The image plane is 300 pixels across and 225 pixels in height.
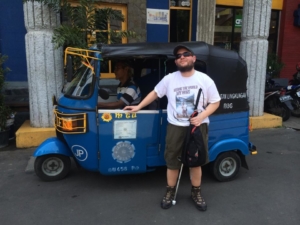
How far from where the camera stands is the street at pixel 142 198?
10.6ft

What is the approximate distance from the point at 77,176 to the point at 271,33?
9471 millimetres

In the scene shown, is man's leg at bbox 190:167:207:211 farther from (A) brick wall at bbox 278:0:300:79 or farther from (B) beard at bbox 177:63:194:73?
(A) brick wall at bbox 278:0:300:79

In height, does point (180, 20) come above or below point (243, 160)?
above

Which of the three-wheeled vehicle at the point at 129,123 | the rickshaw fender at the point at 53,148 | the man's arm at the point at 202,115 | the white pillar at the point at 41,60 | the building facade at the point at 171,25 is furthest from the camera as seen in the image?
the building facade at the point at 171,25

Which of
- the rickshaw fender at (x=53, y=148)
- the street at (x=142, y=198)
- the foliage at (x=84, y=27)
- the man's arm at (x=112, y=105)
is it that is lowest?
the street at (x=142, y=198)

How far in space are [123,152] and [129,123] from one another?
37 cm

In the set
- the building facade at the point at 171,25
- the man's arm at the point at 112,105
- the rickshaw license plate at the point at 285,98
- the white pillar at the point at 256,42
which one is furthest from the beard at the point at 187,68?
the rickshaw license plate at the point at 285,98

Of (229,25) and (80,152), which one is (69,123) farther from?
(229,25)

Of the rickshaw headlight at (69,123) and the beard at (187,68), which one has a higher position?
the beard at (187,68)

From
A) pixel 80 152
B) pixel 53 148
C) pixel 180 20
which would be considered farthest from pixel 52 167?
pixel 180 20

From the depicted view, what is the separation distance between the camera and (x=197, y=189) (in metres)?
3.48

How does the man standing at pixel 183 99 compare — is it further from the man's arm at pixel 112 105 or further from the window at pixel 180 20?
the window at pixel 180 20

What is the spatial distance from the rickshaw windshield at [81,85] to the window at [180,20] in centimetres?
598

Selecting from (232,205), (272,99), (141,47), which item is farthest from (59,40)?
(272,99)
